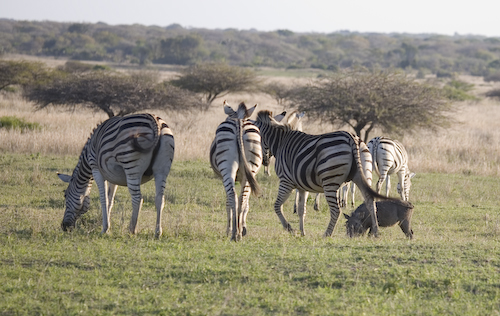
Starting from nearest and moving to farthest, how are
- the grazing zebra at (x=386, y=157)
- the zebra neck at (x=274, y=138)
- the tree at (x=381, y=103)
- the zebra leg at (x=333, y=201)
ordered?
the zebra leg at (x=333, y=201), the zebra neck at (x=274, y=138), the grazing zebra at (x=386, y=157), the tree at (x=381, y=103)

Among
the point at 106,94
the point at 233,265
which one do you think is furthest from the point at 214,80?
the point at 233,265

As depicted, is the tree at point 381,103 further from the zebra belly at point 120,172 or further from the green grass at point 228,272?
the zebra belly at point 120,172

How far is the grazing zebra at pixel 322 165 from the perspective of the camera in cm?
792

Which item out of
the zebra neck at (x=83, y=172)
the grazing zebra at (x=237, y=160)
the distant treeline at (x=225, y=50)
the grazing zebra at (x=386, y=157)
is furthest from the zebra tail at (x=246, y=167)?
the distant treeline at (x=225, y=50)

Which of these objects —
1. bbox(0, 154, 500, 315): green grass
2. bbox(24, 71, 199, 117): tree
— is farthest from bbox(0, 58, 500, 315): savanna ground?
bbox(24, 71, 199, 117): tree

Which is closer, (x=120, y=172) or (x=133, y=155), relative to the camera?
(x=133, y=155)

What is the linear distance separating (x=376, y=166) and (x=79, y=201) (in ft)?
19.3

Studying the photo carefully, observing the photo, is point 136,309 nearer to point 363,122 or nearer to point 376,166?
point 376,166

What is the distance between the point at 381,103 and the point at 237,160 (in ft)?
33.1

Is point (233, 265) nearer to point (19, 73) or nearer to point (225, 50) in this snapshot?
point (19, 73)

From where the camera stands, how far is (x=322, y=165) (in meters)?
8.03

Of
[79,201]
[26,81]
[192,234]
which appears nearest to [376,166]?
[192,234]

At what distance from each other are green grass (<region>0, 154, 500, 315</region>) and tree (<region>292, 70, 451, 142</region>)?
7730mm

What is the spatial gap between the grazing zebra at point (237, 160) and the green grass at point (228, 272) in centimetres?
39
